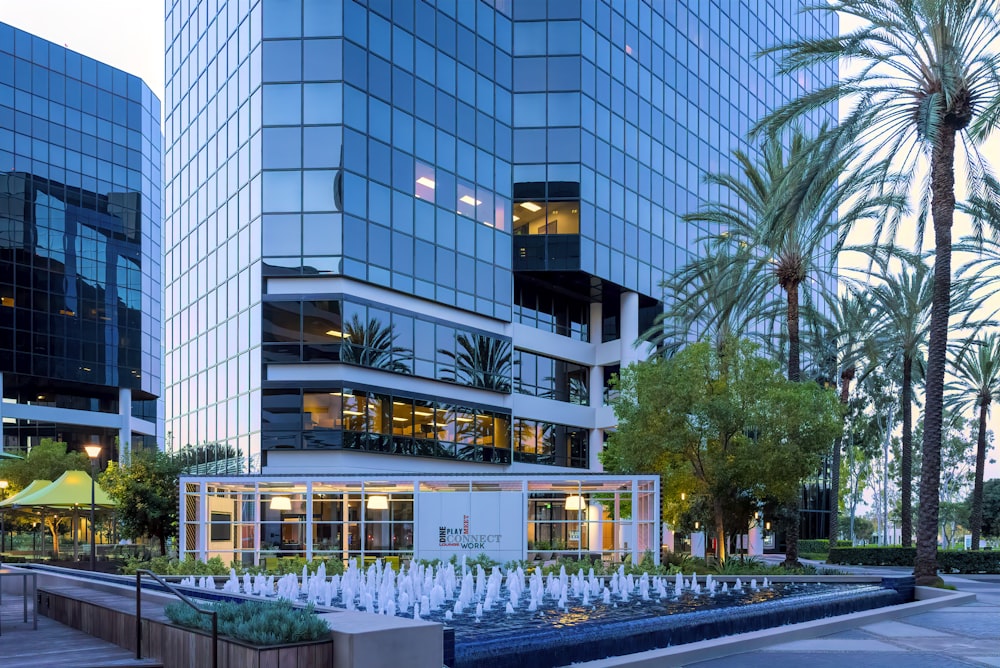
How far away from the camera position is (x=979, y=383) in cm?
5550

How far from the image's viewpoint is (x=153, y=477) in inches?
1513

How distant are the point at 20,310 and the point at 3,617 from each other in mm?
63424

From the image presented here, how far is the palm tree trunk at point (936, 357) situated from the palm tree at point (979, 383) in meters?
25.5

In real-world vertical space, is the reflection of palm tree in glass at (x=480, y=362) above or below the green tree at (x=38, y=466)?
above

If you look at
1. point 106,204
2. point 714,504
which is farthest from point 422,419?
point 106,204

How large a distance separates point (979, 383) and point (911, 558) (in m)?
14.6

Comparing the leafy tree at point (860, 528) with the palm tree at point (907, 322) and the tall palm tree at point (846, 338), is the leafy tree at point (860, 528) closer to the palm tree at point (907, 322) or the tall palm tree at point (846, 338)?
the tall palm tree at point (846, 338)

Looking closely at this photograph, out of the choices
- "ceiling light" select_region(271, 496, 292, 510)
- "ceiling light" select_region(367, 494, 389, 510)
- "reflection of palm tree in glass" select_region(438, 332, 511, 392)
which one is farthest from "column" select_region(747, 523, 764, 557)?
"ceiling light" select_region(271, 496, 292, 510)

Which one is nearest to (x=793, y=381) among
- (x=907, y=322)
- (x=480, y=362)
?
(x=907, y=322)

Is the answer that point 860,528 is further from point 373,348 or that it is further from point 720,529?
point 373,348

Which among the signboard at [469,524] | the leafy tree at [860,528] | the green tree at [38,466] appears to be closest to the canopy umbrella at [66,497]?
the signboard at [469,524]

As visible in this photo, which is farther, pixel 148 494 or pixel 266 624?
pixel 148 494

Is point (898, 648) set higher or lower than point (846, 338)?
lower

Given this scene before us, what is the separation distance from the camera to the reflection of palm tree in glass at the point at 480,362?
46250 mm
